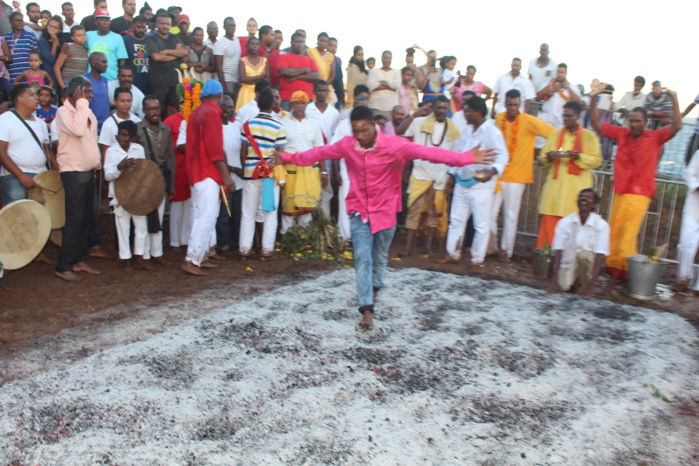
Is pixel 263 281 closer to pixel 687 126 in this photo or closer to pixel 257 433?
pixel 257 433

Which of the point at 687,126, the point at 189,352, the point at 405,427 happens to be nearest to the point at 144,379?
the point at 189,352

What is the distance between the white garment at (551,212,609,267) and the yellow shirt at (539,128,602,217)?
0.95 m

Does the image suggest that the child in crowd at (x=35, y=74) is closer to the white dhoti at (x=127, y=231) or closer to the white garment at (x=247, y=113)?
the white garment at (x=247, y=113)

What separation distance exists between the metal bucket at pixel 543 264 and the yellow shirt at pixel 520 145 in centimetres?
121

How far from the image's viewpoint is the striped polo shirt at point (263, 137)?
7625 mm

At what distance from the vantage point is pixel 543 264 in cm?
770

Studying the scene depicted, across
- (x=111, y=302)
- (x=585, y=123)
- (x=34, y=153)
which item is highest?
(x=585, y=123)

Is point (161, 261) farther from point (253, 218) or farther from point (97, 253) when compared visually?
point (253, 218)

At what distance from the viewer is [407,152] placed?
208 inches

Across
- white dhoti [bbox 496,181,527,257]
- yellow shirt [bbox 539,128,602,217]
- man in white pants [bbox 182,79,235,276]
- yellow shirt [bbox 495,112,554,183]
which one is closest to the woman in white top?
yellow shirt [bbox 495,112,554,183]

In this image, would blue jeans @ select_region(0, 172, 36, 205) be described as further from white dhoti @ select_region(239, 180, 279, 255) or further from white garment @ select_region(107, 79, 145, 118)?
white dhoti @ select_region(239, 180, 279, 255)

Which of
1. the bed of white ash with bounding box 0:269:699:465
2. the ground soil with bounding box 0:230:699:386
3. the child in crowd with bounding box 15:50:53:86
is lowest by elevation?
the ground soil with bounding box 0:230:699:386

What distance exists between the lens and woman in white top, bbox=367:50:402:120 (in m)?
10.7

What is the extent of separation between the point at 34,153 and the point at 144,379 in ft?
12.1
